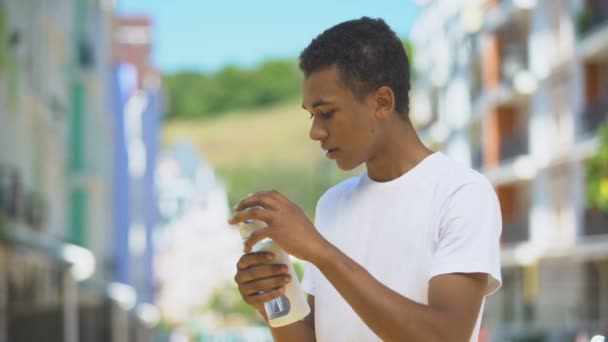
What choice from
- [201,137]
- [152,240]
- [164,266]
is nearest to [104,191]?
[152,240]

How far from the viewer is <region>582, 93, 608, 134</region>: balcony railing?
37.8m

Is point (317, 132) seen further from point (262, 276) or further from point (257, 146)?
point (257, 146)

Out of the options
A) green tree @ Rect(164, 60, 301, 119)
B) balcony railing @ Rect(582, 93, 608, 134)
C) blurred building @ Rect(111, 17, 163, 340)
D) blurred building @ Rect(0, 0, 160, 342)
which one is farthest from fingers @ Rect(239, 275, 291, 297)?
green tree @ Rect(164, 60, 301, 119)

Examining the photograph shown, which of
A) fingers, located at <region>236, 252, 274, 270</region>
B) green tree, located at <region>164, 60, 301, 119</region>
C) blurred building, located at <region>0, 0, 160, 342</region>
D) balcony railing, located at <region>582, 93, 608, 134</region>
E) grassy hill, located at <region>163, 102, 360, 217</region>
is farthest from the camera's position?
green tree, located at <region>164, 60, 301, 119</region>

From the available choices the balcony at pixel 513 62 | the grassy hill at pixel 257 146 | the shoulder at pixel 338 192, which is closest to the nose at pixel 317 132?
the shoulder at pixel 338 192

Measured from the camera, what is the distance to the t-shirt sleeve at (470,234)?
279 centimetres

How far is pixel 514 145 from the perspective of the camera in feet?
160

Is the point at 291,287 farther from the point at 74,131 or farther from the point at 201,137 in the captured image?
the point at 201,137

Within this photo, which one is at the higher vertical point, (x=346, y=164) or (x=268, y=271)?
(x=346, y=164)

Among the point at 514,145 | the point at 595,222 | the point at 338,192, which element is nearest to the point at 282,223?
the point at 338,192

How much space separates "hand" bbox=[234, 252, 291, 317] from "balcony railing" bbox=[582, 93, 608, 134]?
35.6m

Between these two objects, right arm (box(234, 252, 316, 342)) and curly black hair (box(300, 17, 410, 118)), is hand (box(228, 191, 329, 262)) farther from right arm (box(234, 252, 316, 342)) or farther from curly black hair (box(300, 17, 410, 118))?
curly black hair (box(300, 17, 410, 118))

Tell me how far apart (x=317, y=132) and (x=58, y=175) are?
Answer: 3047 cm

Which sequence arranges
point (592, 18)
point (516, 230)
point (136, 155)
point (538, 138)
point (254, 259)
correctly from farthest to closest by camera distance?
point (136, 155), point (516, 230), point (538, 138), point (592, 18), point (254, 259)
